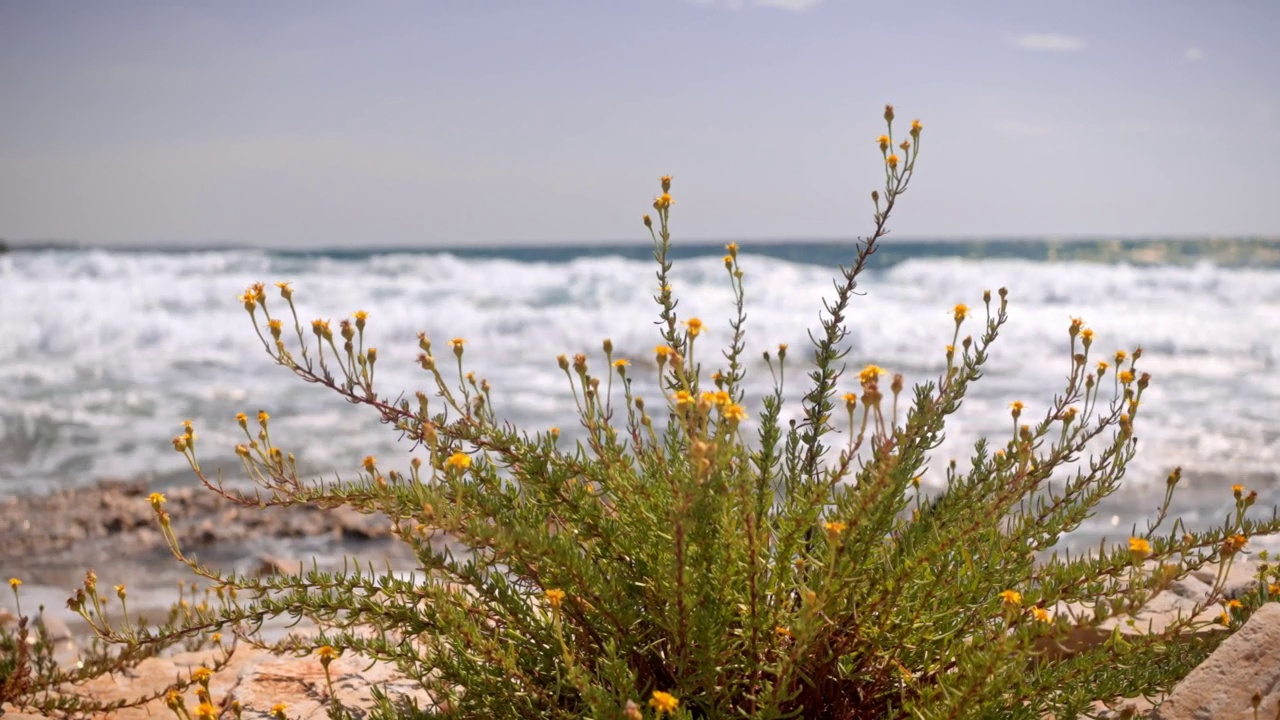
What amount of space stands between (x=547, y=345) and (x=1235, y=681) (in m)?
19.0

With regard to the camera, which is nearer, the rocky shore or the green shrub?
the green shrub

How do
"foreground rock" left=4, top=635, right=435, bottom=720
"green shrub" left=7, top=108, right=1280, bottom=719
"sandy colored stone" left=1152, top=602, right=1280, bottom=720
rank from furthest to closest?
"foreground rock" left=4, top=635, right=435, bottom=720, "sandy colored stone" left=1152, top=602, right=1280, bottom=720, "green shrub" left=7, top=108, right=1280, bottom=719

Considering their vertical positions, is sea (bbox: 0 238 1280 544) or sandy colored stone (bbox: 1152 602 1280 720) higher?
sandy colored stone (bbox: 1152 602 1280 720)

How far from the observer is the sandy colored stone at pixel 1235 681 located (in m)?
2.38

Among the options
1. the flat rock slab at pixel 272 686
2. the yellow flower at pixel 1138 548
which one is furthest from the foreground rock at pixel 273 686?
the yellow flower at pixel 1138 548

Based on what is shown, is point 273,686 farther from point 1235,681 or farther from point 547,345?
point 547,345

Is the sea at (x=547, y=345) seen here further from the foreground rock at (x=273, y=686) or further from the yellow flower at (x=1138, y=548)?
the yellow flower at (x=1138, y=548)

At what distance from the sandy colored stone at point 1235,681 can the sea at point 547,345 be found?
140cm

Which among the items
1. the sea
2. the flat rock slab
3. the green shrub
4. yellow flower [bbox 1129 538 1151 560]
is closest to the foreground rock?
the flat rock slab

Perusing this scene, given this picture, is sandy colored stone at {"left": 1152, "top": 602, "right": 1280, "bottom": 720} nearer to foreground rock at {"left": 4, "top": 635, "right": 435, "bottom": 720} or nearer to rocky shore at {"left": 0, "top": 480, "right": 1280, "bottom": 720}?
rocky shore at {"left": 0, "top": 480, "right": 1280, "bottom": 720}

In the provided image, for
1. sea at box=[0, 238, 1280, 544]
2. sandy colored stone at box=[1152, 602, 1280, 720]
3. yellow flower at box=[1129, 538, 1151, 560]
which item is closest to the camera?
yellow flower at box=[1129, 538, 1151, 560]

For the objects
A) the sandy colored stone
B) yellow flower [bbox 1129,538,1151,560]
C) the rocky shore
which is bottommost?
the rocky shore

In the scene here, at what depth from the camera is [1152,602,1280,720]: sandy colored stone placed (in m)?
2.38

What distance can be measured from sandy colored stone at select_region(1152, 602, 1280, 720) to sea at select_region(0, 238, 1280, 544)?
140cm
